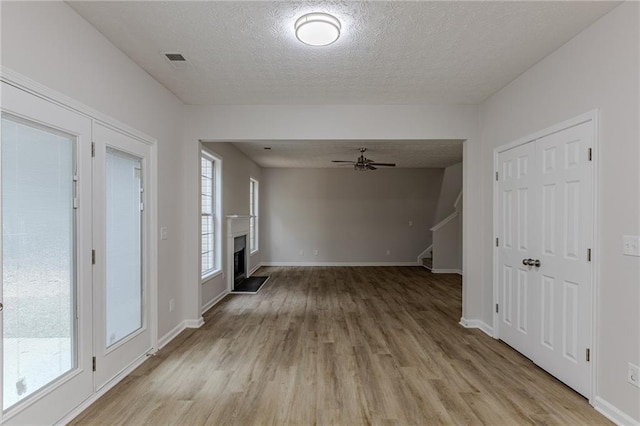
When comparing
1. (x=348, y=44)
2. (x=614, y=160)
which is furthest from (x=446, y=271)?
(x=348, y=44)

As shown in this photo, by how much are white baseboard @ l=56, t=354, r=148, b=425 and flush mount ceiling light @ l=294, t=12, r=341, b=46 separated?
117 inches

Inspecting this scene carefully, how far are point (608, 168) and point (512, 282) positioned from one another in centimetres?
148

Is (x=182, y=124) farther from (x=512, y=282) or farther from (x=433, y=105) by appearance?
(x=512, y=282)

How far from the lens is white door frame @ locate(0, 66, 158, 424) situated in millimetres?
1752

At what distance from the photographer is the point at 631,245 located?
1974mm

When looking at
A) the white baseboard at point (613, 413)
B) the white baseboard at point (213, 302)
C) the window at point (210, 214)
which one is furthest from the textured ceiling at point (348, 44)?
the white baseboard at point (213, 302)

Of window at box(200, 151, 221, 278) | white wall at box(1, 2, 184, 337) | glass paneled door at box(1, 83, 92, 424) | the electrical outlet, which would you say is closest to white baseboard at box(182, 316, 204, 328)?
white wall at box(1, 2, 184, 337)

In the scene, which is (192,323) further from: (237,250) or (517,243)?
(517,243)

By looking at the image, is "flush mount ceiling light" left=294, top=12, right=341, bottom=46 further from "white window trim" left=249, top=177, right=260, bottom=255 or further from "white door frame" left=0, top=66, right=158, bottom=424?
"white window trim" left=249, top=177, right=260, bottom=255

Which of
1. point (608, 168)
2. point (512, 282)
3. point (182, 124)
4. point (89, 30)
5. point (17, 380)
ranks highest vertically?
point (89, 30)

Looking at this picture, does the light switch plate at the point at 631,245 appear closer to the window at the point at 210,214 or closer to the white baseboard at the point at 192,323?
the white baseboard at the point at 192,323

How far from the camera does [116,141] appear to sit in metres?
2.55

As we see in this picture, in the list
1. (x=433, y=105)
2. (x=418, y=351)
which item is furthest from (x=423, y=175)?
(x=418, y=351)

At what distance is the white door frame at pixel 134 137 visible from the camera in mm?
1752
